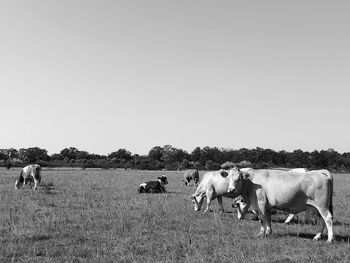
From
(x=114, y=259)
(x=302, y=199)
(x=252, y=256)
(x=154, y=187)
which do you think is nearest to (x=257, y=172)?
(x=302, y=199)

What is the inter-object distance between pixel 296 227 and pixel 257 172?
2.64m

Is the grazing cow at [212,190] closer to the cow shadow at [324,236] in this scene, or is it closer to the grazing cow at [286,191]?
the grazing cow at [286,191]

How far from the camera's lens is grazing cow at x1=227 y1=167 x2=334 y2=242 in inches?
439

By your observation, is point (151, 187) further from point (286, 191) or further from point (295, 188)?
point (295, 188)

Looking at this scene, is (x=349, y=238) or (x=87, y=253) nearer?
(x=87, y=253)

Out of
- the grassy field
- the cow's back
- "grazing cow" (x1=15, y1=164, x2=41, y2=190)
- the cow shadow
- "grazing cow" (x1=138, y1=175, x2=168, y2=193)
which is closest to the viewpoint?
the grassy field

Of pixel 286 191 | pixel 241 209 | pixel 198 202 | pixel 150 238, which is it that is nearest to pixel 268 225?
pixel 286 191

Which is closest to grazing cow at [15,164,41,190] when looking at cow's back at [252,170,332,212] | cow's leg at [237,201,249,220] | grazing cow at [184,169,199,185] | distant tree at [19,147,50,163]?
grazing cow at [184,169,199,185]

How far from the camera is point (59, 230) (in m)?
11.5

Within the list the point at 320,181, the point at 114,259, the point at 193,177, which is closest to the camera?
the point at 114,259

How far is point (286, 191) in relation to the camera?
11594mm

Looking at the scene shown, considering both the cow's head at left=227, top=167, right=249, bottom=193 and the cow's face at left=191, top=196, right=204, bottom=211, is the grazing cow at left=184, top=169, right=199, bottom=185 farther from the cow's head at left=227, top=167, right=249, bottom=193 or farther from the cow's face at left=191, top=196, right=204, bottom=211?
the cow's head at left=227, top=167, right=249, bottom=193

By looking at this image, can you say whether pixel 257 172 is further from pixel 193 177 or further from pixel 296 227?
pixel 193 177

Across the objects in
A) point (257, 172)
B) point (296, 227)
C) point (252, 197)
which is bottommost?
point (296, 227)
